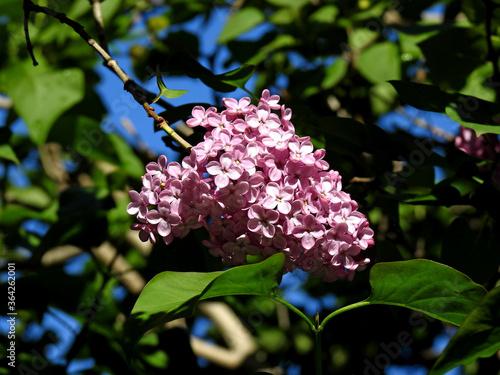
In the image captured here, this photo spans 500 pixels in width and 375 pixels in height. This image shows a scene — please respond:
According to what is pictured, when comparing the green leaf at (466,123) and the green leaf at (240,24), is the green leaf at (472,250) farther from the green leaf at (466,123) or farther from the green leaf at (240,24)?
the green leaf at (240,24)

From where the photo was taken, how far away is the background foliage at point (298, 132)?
5.02 ft

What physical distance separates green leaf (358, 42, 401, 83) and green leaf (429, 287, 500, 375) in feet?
4.29

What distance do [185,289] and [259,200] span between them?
22cm

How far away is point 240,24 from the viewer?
7.55ft

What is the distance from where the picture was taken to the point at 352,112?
7.88 feet

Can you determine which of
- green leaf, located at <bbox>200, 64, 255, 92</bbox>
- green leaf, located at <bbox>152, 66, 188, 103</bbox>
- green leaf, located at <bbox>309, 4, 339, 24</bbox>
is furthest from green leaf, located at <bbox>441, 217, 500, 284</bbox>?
green leaf, located at <bbox>309, 4, 339, 24</bbox>

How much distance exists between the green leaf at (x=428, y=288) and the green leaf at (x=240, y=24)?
4.57 ft

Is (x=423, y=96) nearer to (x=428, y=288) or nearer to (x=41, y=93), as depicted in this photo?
(x=428, y=288)

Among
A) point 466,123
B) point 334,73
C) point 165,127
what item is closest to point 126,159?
point 334,73

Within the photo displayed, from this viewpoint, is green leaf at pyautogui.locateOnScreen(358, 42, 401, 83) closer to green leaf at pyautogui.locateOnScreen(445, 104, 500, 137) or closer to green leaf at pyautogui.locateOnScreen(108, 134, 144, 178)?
green leaf at pyautogui.locateOnScreen(445, 104, 500, 137)

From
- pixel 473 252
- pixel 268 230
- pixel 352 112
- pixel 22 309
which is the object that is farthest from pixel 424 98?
pixel 22 309

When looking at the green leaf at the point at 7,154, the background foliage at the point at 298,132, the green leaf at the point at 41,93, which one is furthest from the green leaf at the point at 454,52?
the green leaf at the point at 7,154

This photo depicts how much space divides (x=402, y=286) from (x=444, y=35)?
1054 mm

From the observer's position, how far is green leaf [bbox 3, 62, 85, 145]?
1929mm
